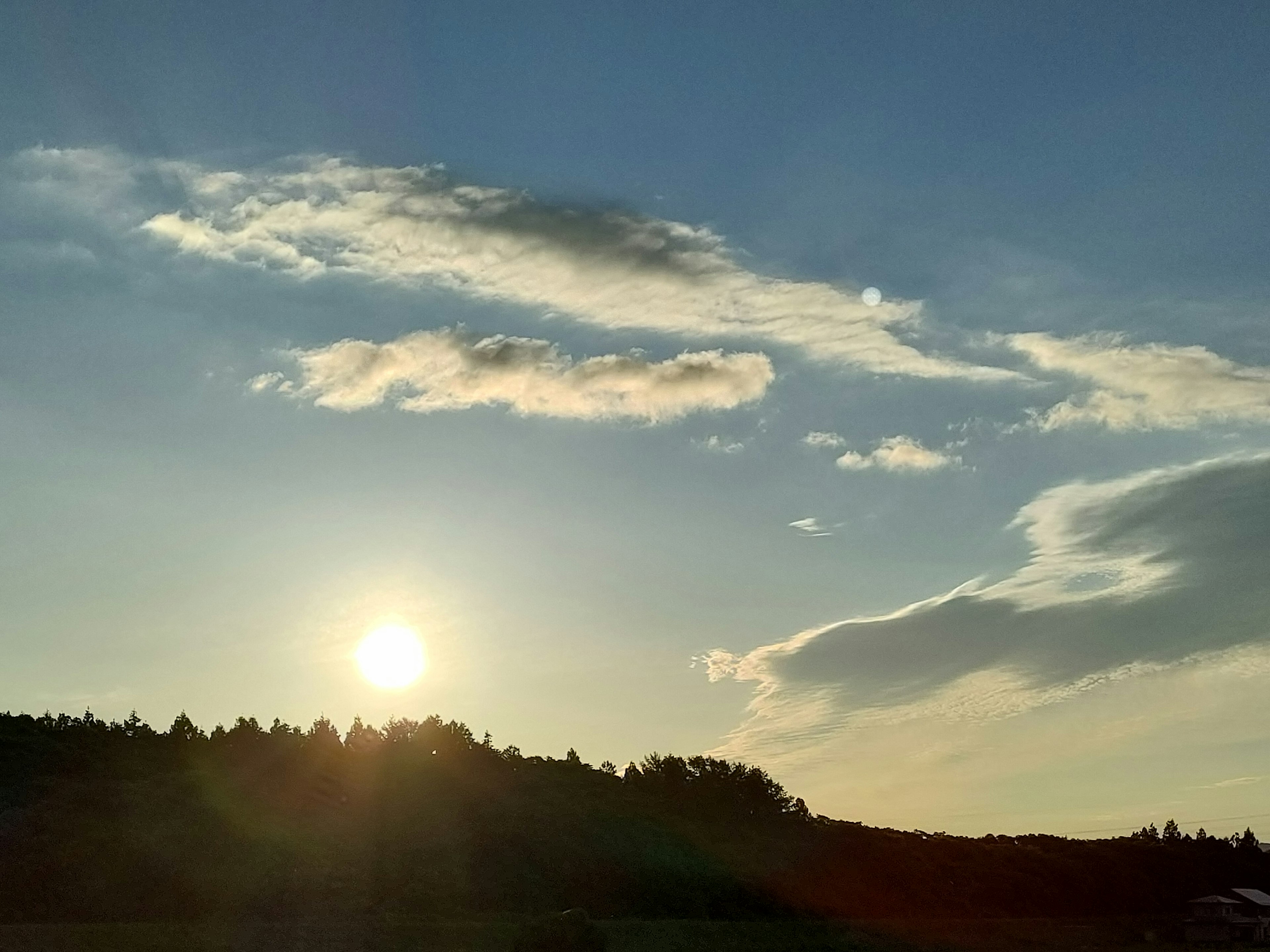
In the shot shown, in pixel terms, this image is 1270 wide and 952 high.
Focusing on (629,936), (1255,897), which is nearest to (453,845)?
(629,936)

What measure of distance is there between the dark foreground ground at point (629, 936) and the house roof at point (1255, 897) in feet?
57.9

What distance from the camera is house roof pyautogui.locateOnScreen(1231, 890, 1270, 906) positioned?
441 feet

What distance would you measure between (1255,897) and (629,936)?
280ft

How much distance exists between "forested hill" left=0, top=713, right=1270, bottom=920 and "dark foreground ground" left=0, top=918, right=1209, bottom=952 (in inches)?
205

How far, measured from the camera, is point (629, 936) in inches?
3268

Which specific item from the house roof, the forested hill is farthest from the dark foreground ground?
the house roof

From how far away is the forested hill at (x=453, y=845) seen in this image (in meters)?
80.8

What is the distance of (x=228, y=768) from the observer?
10969cm

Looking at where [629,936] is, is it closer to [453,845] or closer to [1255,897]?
[453,845]

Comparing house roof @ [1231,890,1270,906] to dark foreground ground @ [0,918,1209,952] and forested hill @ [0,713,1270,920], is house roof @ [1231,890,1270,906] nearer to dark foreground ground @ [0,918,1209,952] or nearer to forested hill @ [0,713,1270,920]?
forested hill @ [0,713,1270,920]

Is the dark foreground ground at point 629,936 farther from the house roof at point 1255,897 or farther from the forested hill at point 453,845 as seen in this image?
the house roof at point 1255,897

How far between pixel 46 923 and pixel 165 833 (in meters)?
18.8

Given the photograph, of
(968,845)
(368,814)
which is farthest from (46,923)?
(968,845)

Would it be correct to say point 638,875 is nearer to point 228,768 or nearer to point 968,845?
point 228,768
